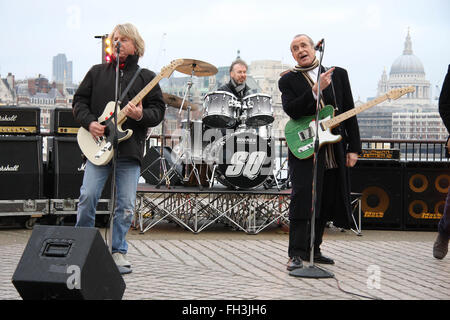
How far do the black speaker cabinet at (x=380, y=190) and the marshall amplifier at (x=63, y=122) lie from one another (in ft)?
12.6

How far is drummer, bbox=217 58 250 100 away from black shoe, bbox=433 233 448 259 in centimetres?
371

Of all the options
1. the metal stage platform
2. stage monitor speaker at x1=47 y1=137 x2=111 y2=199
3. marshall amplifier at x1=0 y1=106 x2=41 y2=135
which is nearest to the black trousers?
the metal stage platform

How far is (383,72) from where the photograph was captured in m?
165

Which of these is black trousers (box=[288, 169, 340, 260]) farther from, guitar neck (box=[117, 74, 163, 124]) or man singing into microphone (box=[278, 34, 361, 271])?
guitar neck (box=[117, 74, 163, 124])

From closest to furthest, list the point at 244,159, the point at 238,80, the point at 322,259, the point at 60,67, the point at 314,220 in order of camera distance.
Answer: the point at 314,220, the point at 322,259, the point at 244,159, the point at 238,80, the point at 60,67

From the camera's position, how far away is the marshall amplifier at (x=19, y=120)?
8.66 meters

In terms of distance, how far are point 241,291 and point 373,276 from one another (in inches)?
53.8

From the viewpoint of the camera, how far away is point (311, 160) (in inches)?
226

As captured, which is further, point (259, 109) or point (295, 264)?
point (259, 109)

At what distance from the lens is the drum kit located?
8.69 m

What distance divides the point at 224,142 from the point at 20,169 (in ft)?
8.64

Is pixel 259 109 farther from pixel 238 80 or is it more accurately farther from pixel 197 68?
pixel 197 68

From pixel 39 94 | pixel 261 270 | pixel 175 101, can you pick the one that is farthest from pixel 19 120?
pixel 39 94
